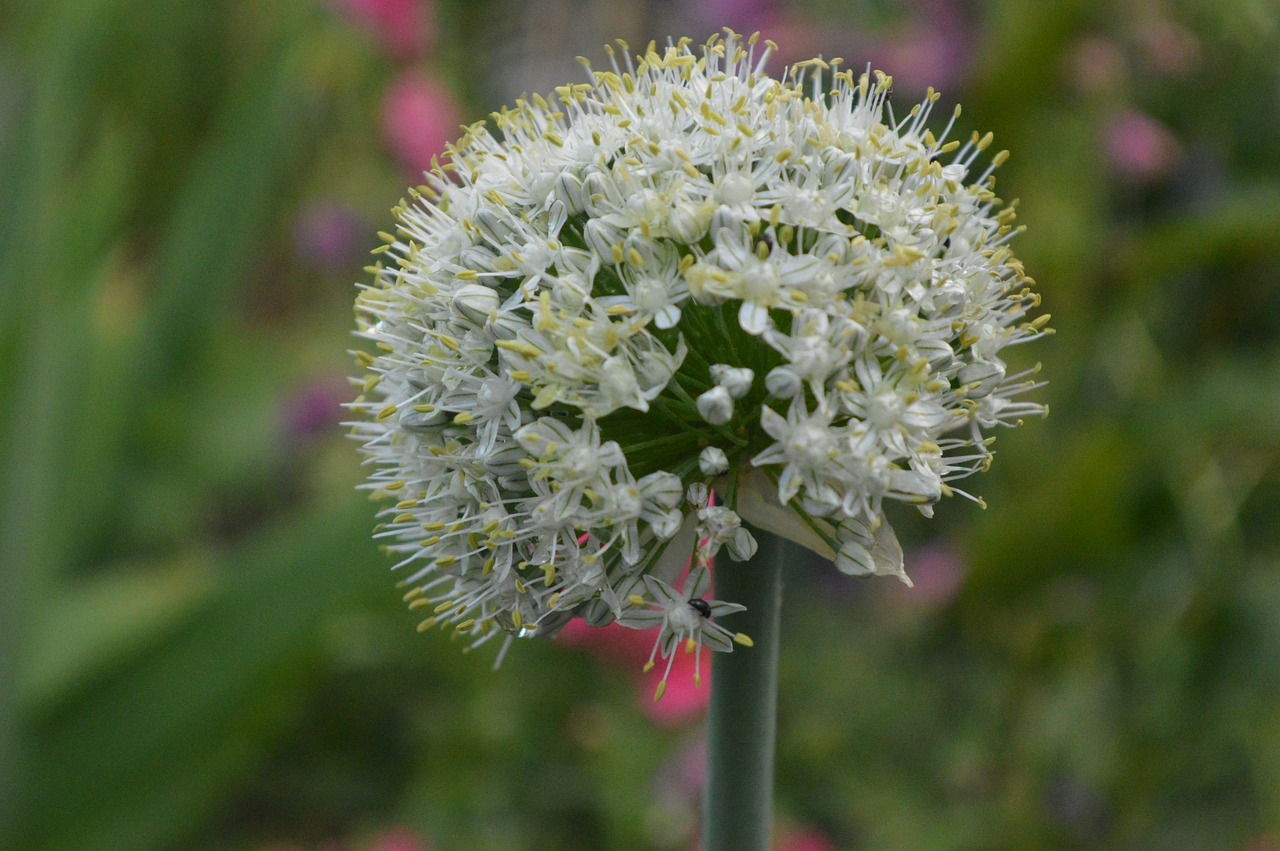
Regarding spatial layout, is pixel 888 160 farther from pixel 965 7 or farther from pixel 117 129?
pixel 117 129

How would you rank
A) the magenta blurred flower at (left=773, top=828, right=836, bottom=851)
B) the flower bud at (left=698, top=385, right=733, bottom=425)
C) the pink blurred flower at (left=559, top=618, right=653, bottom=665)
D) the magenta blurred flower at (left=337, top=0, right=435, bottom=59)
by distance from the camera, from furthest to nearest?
1. the magenta blurred flower at (left=337, top=0, right=435, bottom=59)
2. the pink blurred flower at (left=559, top=618, right=653, bottom=665)
3. the magenta blurred flower at (left=773, top=828, right=836, bottom=851)
4. the flower bud at (left=698, top=385, right=733, bottom=425)

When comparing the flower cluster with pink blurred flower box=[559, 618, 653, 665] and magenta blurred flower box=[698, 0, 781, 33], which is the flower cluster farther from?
magenta blurred flower box=[698, 0, 781, 33]

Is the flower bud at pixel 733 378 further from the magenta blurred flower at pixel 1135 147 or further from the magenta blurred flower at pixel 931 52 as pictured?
the magenta blurred flower at pixel 1135 147

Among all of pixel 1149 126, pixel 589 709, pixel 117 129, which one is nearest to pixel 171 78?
pixel 117 129

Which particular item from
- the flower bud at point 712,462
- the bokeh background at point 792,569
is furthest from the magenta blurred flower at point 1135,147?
the flower bud at point 712,462

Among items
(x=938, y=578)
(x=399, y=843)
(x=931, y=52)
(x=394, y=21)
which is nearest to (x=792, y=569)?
(x=938, y=578)

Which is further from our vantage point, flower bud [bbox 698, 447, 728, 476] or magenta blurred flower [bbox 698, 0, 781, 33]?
magenta blurred flower [bbox 698, 0, 781, 33]

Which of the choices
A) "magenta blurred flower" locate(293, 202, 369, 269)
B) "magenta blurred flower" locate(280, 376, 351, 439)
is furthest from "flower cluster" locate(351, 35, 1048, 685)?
"magenta blurred flower" locate(293, 202, 369, 269)

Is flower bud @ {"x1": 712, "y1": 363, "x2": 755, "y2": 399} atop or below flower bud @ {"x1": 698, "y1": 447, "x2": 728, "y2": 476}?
atop
